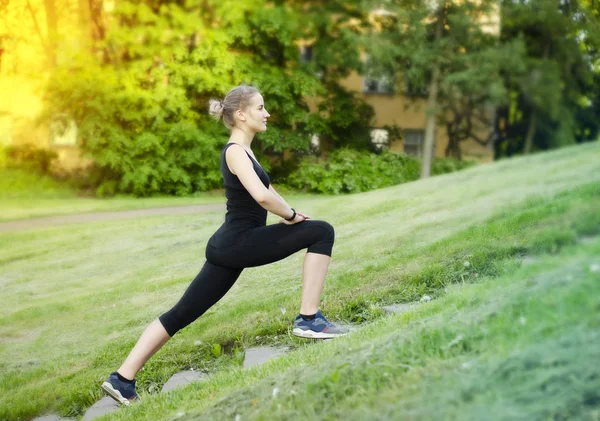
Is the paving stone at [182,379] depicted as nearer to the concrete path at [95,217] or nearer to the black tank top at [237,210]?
the black tank top at [237,210]

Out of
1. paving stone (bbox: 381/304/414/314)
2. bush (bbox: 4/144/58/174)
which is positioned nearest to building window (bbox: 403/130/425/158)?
bush (bbox: 4/144/58/174)

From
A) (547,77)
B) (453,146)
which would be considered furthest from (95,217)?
(547,77)

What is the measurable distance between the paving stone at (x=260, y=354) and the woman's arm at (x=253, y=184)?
100 centimetres

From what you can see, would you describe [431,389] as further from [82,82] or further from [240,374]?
[82,82]

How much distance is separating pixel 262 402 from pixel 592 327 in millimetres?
1470

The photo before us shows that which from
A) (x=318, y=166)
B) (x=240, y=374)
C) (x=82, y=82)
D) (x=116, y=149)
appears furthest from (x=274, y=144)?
(x=240, y=374)

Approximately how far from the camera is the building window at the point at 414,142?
1898 cm

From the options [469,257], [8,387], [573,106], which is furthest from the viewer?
[573,106]

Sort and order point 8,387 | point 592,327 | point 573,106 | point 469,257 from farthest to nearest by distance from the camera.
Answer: point 573,106
point 8,387
point 469,257
point 592,327

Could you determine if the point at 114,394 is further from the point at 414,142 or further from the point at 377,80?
the point at 377,80

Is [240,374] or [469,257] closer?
[240,374]

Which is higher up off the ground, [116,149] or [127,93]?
[127,93]

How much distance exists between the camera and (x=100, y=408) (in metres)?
4.79

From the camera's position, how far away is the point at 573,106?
15.4m
